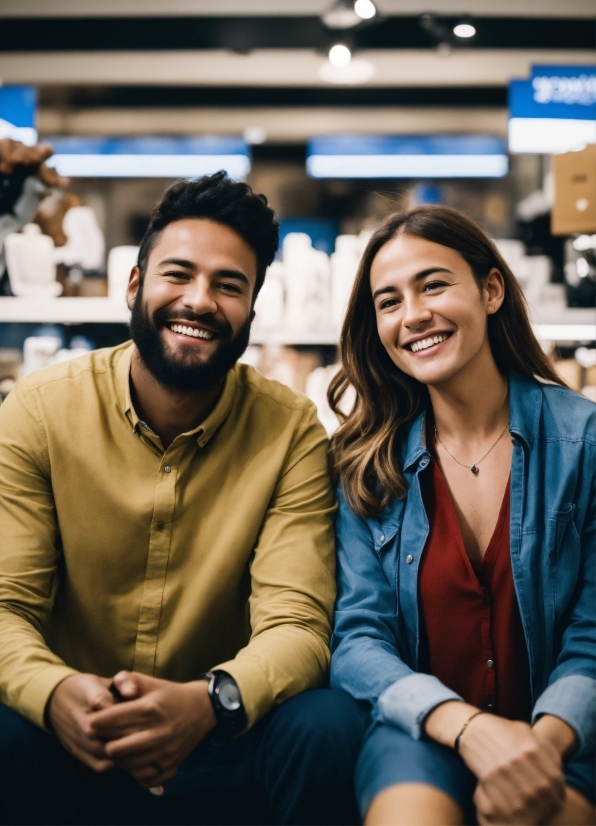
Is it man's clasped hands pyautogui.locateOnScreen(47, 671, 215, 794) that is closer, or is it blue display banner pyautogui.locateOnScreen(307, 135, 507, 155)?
man's clasped hands pyautogui.locateOnScreen(47, 671, 215, 794)

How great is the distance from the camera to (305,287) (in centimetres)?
285

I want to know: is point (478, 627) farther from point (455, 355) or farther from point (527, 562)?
point (455, 355)

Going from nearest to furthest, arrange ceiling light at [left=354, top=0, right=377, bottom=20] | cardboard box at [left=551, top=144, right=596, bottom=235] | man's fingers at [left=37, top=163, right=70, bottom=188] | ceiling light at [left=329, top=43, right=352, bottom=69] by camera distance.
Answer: cardboard box at [left=551, top=144, right=596, bottom=235] < man's fingers at [left=37, top=163, right=70, bottom=188] < ceiling light at [left=354, top=0, right=377, bottom=20] < ceiling light at [left=329, top=43, right=352, bottom=69]

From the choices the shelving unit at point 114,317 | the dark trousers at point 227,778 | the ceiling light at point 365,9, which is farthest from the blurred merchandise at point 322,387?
the dark trousers at point 227,778

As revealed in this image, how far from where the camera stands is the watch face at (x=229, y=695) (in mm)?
1367

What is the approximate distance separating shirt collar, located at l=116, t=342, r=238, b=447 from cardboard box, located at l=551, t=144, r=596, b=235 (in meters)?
1.58

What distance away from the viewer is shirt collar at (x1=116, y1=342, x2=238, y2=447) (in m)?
1.69

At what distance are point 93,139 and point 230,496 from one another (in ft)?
9.23

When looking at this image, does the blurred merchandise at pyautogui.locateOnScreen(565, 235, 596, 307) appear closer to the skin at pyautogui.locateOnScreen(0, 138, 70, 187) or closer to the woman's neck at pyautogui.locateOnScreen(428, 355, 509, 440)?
the woman's neck at pyautogui.locateOnScreen(428, 355, 509, 440)

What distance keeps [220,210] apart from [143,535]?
2.55ft

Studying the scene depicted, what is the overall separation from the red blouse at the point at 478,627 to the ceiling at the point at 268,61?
2.66 m

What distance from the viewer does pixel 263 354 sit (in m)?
2.95

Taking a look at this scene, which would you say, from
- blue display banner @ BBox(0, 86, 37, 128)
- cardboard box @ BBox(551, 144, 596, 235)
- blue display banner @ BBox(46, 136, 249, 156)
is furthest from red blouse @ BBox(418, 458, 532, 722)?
blue display banner @ BBox(0, 86, 37, 128)

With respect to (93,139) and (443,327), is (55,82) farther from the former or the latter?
(443,327)
